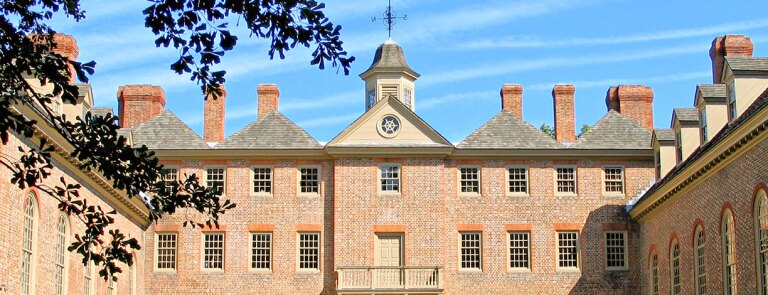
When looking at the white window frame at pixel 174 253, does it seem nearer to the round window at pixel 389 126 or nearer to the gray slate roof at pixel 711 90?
the round window at pixel 389 126

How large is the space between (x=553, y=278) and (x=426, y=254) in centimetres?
449

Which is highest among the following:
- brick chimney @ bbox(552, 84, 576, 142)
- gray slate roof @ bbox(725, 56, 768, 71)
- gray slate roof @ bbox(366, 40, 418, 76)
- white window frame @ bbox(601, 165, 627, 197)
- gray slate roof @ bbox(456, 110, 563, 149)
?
gray slate roof @ bbox(366, 40, 418, 76)

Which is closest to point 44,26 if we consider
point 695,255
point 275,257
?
point 695,255

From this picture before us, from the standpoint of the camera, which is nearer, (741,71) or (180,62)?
(180,62)

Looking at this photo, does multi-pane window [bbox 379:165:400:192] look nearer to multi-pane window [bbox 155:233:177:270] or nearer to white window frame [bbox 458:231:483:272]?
white window frame [bbox 458:231:483:272]

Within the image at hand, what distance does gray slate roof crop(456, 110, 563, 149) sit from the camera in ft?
144

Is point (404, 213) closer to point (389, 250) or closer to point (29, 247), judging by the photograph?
point (389, 250)

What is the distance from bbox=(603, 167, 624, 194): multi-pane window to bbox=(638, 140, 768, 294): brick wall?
12.3 ft

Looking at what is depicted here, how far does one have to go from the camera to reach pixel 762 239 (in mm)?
26844

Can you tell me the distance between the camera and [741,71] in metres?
30.8

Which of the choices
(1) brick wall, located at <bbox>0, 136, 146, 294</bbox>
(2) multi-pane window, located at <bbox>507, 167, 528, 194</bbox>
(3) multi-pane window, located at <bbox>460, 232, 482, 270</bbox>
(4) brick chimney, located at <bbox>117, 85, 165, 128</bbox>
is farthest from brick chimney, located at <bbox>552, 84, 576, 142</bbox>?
(1) brick wall, located at <bbox>0, 136, 146, 294</bbox>

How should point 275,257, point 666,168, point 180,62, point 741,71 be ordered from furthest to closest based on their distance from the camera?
point 275,257
point 666,168
point 741,71
point 180,62

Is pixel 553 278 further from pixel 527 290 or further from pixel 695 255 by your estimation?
pixel 695 255

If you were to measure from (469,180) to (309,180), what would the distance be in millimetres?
5648
